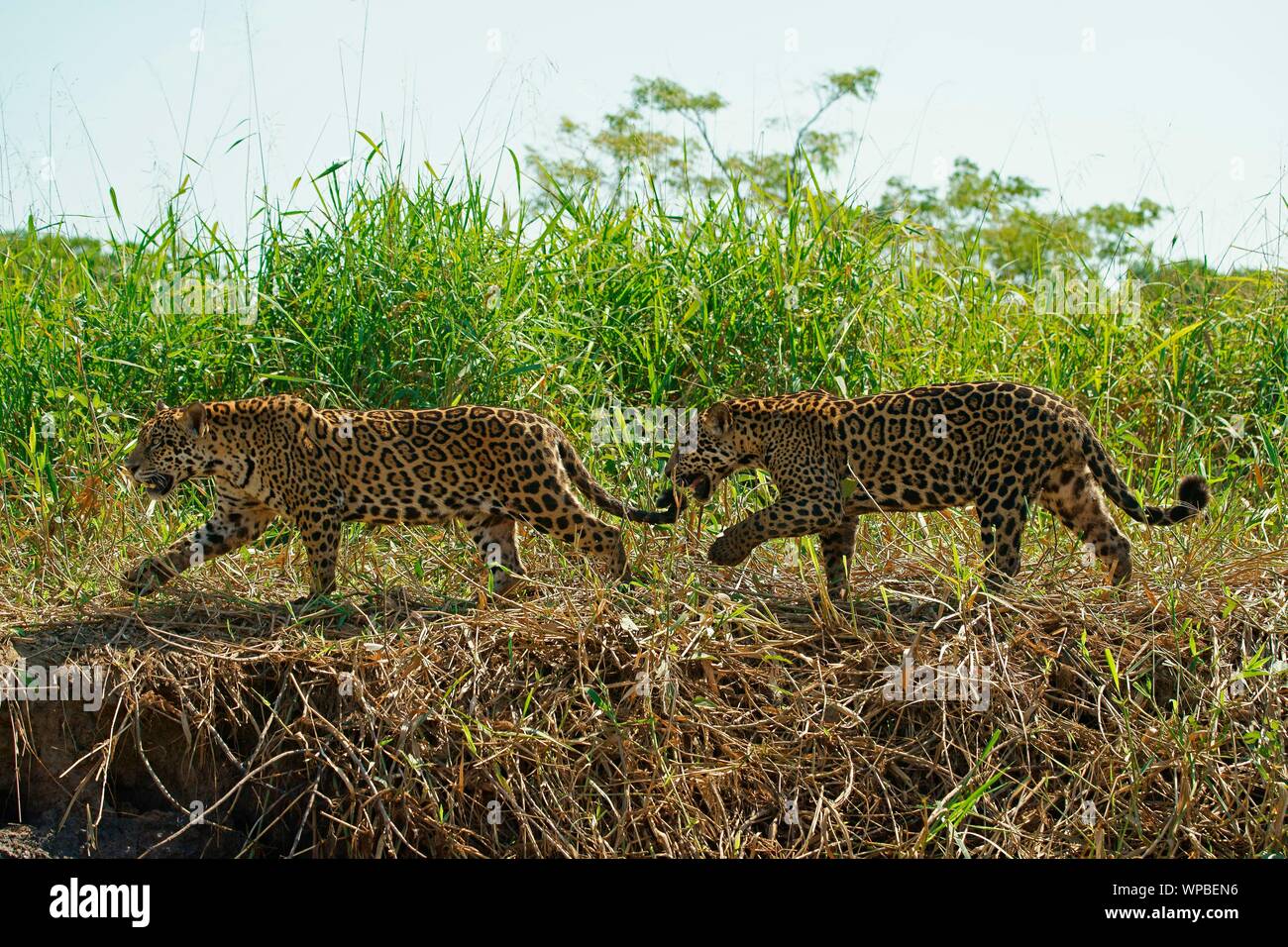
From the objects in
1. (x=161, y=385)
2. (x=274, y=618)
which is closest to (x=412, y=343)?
(x=161, y=385)

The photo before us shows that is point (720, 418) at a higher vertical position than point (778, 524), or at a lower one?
higher

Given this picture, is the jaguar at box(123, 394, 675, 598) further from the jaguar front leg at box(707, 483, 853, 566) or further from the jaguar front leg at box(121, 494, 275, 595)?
the jaguar front leg at box(707, 483, 853, 566)

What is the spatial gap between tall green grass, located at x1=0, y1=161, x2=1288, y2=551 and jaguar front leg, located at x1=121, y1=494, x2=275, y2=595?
139 centimetres

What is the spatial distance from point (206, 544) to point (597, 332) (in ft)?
9.67

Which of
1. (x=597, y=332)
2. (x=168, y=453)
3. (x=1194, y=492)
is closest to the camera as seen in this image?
(x=1194, y=492)

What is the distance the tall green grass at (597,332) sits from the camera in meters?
8.00

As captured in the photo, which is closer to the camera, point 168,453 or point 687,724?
point 687,724

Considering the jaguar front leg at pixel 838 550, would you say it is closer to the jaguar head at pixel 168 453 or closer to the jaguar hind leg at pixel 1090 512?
the jaguar hind leg at pixel 1090 512

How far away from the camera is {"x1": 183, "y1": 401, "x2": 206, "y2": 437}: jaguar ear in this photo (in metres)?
6.30

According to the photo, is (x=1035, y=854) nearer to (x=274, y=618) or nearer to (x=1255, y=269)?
(x=274, y=618)

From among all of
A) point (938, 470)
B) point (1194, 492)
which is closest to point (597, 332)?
point (938, 470)

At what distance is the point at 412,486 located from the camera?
632 cm

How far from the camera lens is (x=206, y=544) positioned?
6.43 metres

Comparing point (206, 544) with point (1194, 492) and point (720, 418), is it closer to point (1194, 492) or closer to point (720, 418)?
point (720, 418)
